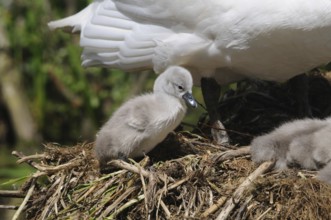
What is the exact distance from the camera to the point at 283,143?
5.25 metres

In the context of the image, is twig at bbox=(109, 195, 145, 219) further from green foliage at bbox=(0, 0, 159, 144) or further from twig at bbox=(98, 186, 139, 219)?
green foliage at bbox=(0, 0, 159, 144)

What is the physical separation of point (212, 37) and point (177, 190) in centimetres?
92

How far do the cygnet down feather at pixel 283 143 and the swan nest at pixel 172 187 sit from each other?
6cm

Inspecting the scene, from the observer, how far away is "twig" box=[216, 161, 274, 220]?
15.9 feet

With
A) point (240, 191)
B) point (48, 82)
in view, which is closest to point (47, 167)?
point (240, 191)

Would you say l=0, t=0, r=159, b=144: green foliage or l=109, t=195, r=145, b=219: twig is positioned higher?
l=109, t=195, r=145, b=219: twig

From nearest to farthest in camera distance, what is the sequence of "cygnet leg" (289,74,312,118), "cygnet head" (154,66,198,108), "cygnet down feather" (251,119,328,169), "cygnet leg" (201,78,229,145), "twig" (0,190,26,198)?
1. "cygnet down feather" (251,119,328,169)
2. "twig" (0,190,26,198)
3. "cygnet head" (154,66,198,108)
4. "cygnet leg" (201,78,229,145)
5. "cygnet leg" (289,74,312,118)

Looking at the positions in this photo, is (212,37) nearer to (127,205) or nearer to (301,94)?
(301,94)

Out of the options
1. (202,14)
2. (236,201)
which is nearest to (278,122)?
(202,14)

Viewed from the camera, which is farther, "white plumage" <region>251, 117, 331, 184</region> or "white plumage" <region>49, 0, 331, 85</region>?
"white plumage" <region>49, 0, 331, 85</region>

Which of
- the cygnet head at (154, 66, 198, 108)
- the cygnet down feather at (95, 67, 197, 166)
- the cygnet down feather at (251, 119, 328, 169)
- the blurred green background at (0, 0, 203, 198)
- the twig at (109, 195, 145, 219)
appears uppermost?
the cygnet head at (154, 66, 198, 108)

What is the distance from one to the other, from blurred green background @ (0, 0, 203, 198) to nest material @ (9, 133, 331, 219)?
3.14m

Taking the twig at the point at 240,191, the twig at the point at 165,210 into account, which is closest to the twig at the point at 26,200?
the twig at the point at 165,210

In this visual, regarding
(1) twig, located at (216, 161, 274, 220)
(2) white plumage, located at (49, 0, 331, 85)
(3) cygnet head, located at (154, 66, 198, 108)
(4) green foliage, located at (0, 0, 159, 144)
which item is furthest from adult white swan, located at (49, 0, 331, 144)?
(4) green foliage, located at (0, 0, 159, 144)
